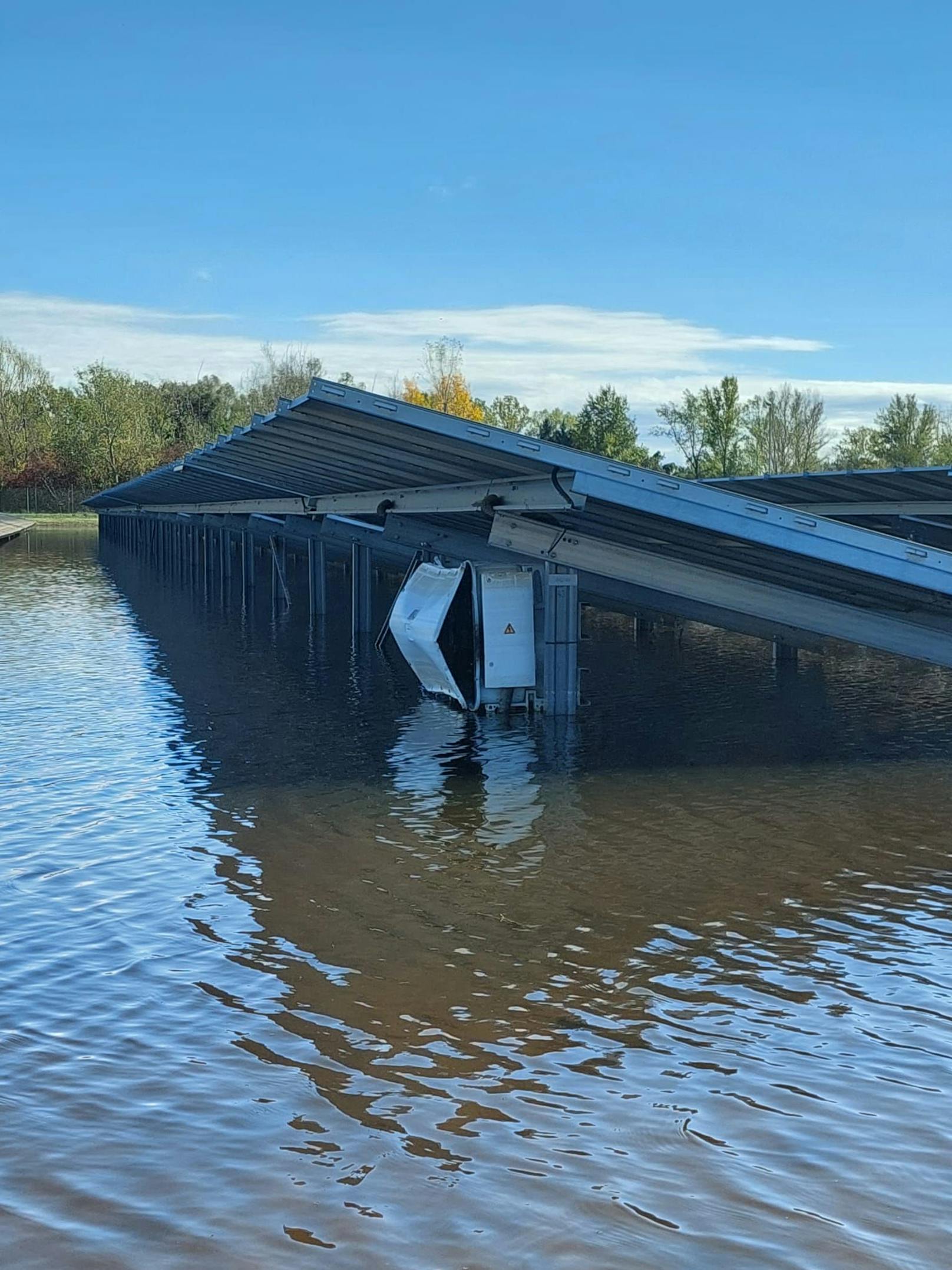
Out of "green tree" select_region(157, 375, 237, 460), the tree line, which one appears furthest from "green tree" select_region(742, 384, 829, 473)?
"green tree" select_region(157, 375, 237, 460)

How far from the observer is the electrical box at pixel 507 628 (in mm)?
17703

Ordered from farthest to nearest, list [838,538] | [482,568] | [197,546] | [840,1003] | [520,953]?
[197,546] → [482,568] → [838,538] → [520,953] → [840,1003]

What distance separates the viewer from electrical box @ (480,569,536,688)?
58.1 feet

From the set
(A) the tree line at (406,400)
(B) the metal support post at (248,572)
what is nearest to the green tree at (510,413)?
(A) the tree line at (406,400)

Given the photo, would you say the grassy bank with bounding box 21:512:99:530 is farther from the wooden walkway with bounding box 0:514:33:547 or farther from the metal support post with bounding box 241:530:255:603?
the metal support post with bounding box 241:530:255:603

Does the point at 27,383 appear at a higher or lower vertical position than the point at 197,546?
higher

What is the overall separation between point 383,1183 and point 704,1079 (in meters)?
1.79

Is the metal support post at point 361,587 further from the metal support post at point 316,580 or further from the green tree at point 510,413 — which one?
the green tree at point 510,413

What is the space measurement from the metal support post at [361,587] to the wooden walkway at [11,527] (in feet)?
129

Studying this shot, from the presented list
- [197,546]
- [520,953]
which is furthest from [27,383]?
[520,953]

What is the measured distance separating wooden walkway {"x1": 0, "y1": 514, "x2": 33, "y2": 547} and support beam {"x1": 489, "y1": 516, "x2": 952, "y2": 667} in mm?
50217

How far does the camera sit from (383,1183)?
545 cm

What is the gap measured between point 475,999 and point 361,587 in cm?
2021

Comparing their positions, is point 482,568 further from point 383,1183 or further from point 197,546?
point 197,546
